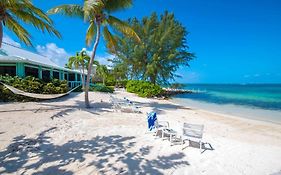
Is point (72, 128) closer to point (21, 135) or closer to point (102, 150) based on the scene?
point (21, 135)

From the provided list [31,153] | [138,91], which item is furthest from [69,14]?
[138,91]

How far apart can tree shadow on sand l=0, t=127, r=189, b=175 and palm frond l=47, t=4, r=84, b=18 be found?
7288mm

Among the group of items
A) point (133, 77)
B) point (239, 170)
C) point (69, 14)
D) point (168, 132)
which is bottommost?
point (239, 170)

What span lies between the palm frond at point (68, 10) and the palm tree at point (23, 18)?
8.99ft

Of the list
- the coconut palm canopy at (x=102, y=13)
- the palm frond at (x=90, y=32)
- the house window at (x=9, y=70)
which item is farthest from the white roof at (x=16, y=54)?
the coconut palm canopy at (x=102, y=13)

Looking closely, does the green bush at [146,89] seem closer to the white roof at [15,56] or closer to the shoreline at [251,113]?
the shoreline at [251,113]

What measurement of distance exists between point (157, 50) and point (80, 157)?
21.7m

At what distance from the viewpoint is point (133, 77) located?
29.1 metres

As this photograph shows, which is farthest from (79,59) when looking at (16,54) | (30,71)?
(30,71)

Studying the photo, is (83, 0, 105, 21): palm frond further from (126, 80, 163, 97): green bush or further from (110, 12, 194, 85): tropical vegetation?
(110, 12, 194, 85): tropical vegetation

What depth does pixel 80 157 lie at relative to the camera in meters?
4.31

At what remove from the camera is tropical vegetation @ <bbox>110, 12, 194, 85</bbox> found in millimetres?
24413

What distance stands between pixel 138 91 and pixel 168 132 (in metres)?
17.0

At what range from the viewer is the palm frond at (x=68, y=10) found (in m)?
10.0
